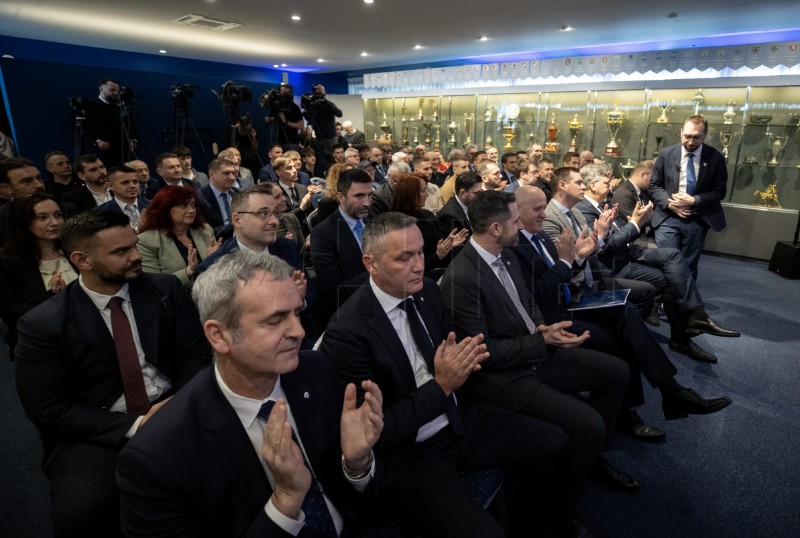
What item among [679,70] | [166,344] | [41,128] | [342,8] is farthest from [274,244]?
[679,70]

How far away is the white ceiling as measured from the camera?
548 cm

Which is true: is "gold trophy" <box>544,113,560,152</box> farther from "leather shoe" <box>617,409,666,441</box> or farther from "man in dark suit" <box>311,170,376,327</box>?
"leather shoe" <box>617,409,666,441</box>

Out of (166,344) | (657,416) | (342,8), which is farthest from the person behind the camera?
(342,8)

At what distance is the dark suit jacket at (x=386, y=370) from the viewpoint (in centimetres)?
151

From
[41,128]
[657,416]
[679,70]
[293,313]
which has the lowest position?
[657,416]

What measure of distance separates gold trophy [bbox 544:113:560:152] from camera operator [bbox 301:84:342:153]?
4.04 meters

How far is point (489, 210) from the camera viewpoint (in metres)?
2.27

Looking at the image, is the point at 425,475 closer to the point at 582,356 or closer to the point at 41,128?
the point at 582,356

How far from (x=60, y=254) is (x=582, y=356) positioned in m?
2.99

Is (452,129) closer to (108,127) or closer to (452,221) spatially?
(108,127)

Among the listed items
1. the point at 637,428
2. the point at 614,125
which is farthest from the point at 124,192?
the point at 614,125

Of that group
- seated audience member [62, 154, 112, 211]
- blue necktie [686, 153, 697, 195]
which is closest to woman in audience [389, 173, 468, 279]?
blue necktie [686, 153, 697, 195]

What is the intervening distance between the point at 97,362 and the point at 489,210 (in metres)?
1.84

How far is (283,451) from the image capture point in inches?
38.5
